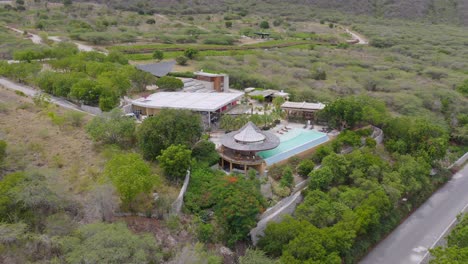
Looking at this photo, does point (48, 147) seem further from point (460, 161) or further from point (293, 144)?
point (460, 161)

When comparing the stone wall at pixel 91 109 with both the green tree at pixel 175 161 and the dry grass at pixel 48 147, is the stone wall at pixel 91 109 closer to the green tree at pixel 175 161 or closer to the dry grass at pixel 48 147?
the dry grass at pixel 48 147

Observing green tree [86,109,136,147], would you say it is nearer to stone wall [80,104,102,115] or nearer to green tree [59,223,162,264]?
stone wall [80,104,102,115]

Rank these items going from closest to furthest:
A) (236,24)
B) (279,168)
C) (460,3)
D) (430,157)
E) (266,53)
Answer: (279,168) → (430,157) → (266,53) → (236,24) → (460,3)

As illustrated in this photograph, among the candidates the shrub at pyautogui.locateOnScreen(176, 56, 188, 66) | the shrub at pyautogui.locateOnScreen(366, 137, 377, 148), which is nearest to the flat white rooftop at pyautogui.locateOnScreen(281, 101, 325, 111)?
the shrub at pyautogui.locateOnScreen(366, 137, 377, 148)

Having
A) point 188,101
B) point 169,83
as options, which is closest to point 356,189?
point 188,101

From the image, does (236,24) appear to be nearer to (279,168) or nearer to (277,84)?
(277,84)

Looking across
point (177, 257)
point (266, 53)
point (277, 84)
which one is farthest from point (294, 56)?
point (177, 257)
